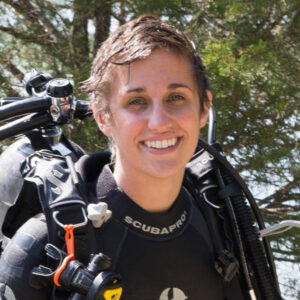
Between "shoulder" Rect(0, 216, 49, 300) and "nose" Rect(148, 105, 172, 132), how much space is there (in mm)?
377

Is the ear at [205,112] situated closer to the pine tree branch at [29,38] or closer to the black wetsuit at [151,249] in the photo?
the black wetsuit at [151,249]

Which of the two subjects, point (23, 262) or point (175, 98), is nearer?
point (23, 262)

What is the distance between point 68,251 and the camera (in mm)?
1502

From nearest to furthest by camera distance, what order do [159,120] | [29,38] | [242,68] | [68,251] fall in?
[68,251] → [159,120] → [242,68] → [29,38]

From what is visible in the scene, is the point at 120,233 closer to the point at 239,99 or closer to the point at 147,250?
the point at 147,250

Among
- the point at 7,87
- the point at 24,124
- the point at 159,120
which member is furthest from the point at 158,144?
the point at 7,87

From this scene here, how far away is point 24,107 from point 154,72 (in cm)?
41

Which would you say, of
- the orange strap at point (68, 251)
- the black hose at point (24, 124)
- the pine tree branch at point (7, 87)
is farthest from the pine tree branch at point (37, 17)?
the orange strap at point (68, 251)

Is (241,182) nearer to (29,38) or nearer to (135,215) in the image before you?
(135,215)

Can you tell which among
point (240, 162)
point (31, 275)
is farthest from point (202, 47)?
point (31, 275)

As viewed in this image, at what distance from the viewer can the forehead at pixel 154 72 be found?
5.56 ft

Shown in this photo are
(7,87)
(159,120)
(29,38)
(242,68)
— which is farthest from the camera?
(29,38)

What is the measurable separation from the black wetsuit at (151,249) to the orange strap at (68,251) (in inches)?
3.7

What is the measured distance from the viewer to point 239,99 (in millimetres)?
3320
